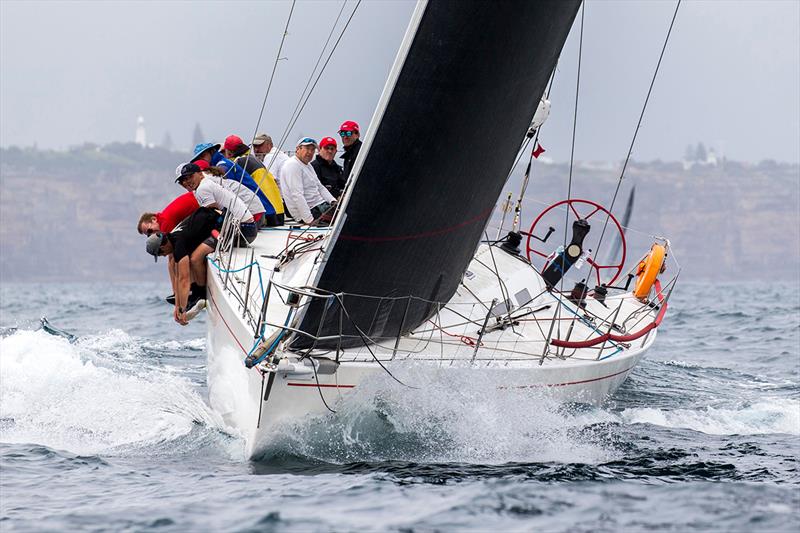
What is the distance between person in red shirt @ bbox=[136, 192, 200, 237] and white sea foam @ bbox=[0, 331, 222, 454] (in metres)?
1.10

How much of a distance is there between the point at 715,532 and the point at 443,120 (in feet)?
7.35

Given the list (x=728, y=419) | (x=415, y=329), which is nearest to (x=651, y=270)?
(x=728, y=419)

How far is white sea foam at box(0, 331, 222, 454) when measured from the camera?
6.09 m

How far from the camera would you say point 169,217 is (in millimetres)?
6594

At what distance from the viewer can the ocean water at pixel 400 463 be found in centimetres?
409

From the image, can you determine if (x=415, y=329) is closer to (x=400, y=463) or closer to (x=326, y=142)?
(x=400, y=463)

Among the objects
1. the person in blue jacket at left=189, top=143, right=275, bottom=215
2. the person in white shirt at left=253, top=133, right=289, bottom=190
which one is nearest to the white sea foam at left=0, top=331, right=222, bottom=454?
the person in blue jacket at left=189, top=143, right=275, bottom=215

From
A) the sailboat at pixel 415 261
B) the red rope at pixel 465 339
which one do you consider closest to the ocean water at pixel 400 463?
the sailboat at pixel 415 261

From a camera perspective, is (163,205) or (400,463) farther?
(163,205)

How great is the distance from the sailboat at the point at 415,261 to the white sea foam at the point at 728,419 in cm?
81

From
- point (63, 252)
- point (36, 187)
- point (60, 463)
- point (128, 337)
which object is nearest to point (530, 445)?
point (60, 463)

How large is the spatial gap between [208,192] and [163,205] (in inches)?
4994

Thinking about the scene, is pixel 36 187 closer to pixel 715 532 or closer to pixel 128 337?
pixel 128 337

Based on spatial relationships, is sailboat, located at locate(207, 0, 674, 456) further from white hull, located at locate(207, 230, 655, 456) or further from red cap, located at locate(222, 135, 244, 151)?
red cap, located at locate(222, 135, 244, 151)
